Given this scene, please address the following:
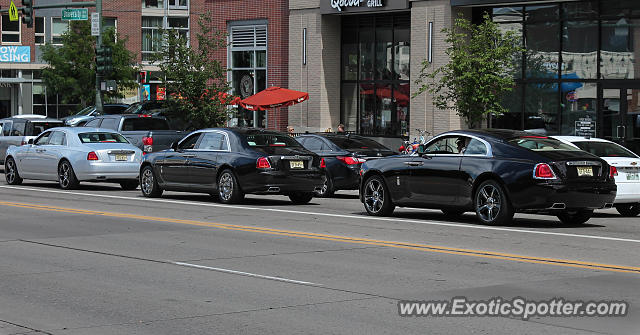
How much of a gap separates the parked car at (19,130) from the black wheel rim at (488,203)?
19837 millimetres

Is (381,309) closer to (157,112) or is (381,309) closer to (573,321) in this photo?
(573,321)

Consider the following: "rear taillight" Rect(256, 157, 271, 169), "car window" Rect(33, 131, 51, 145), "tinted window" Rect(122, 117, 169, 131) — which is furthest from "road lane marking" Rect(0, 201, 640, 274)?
"tinted window" Rect(122, 117, 169, 131)

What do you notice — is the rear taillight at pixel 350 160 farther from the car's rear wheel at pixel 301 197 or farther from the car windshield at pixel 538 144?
the car windshield at pixel 538 144

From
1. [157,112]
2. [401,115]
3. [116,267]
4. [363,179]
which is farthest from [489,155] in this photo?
[157,112]

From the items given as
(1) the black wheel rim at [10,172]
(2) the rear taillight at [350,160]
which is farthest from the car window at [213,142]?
(1) the black wheel rim at [10,172]

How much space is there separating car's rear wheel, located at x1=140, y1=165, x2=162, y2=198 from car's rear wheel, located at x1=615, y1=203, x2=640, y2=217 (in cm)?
987

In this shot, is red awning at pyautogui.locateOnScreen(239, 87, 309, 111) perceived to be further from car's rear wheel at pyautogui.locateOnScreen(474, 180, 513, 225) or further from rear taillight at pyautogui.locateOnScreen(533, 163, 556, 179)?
rear taillight at pyautogui.locateOnScreen(533, 163, 556, 179)

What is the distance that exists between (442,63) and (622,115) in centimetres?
630

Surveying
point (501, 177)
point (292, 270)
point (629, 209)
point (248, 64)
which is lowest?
point (292, 270)

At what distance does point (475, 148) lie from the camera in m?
16.0

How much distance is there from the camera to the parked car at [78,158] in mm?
24125

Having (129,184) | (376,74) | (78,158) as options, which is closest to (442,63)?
(376,74)

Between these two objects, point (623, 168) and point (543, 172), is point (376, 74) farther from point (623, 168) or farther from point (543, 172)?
point (543, 172)

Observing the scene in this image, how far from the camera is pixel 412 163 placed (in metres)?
16.9
